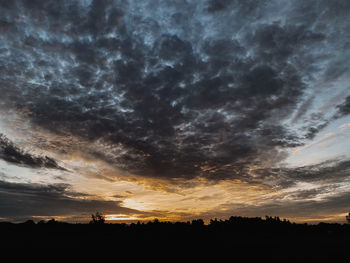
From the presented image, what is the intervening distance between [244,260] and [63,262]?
25.9 meters

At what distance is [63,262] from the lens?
26.9 meters

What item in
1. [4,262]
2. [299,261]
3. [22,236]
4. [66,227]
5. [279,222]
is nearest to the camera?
[4,262]

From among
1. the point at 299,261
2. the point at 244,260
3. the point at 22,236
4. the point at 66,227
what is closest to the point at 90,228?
the point at 66,227

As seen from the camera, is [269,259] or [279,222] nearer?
[269,259]

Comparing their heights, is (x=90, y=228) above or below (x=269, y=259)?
above

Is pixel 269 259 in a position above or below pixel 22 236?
below

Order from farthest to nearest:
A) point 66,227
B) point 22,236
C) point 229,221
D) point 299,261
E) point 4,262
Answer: point 229,221
point 66,227
point 22,236
point 299,261
point 4,262

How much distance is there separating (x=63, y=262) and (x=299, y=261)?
35383mm

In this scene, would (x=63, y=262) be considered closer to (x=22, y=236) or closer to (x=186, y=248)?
(x=22, y=236)

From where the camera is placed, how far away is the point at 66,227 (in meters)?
50.8

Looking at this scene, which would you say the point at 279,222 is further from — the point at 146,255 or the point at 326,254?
the point at 146,255

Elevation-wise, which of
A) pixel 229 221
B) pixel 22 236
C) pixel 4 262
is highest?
pixel 229 221

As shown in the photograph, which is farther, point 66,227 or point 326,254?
point 66,227

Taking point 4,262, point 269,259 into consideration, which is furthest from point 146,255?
point 269,259
